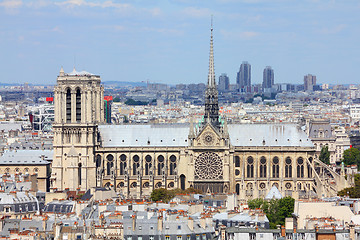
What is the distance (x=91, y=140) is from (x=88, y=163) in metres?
2.22

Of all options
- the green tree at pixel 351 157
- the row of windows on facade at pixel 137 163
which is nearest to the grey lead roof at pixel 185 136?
the row of windows on facade at pixel 137 163

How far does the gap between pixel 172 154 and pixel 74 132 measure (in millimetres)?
9656

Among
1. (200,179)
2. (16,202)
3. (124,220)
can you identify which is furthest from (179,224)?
(200,179)

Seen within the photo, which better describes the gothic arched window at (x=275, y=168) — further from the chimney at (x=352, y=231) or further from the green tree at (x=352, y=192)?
the chimney at (x=352, y=231)

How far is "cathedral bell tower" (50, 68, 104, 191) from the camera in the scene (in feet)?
420

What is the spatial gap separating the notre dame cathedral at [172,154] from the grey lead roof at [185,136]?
10 cm

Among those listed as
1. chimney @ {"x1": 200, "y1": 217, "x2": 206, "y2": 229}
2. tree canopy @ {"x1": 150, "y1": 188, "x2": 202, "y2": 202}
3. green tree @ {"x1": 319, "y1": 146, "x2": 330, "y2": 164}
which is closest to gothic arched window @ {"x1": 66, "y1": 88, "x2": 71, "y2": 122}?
tree canopy @ {"x1": 150, "y1": 188, "x2": 202, "y2": 202}

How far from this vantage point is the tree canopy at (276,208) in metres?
91.1

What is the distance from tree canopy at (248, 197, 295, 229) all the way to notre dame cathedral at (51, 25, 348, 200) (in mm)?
27109

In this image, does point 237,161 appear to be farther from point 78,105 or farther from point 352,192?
point 352,192

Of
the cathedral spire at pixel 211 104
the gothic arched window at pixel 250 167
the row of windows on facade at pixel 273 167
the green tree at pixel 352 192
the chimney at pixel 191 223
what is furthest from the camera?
the cathedral spire at pixel 211 104

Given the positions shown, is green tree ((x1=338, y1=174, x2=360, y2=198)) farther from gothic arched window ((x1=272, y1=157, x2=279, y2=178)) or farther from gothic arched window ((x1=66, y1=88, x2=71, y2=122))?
gothic arched window ((x1=66, y1=88, x2=71, y2=122))

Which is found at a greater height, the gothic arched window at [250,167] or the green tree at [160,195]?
the gothic arched window at [250,167]

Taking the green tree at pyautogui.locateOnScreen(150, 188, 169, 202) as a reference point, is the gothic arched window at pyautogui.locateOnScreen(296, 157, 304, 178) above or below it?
above
